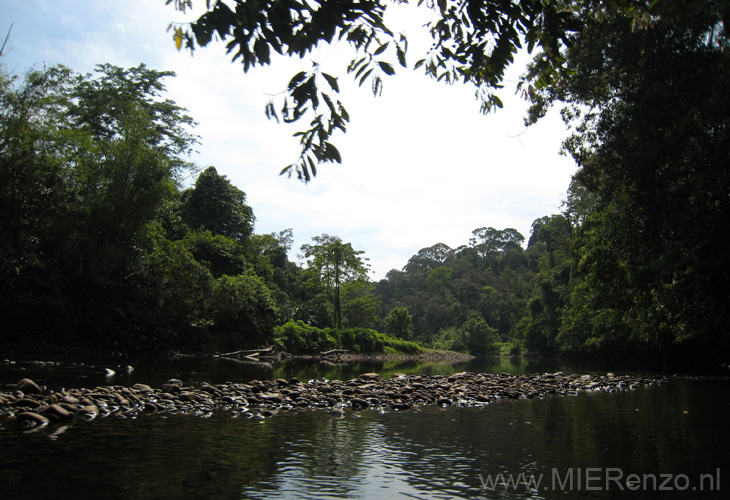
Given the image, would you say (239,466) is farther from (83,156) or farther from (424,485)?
(83,156)

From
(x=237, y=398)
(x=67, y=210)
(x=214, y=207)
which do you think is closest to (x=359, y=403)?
(x=237, y=398)

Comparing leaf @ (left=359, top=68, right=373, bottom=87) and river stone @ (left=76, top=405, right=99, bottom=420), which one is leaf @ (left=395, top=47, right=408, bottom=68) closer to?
leaf @ (left=359, top=68, right=373, bottom=87)

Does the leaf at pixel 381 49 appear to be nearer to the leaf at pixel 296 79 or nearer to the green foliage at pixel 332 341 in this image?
the leaf at pixel 296 79

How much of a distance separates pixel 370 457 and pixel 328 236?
4992 centimetres

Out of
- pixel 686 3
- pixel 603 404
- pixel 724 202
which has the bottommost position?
pixel 603 404

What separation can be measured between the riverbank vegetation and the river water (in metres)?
4.07

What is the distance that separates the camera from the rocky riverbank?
8242 mm

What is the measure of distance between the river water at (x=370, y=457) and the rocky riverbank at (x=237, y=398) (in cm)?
51

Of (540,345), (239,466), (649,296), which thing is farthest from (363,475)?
(540,345)

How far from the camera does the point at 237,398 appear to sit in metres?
10.5

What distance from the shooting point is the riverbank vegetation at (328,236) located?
13092 mm

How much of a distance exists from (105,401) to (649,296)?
15898 mm

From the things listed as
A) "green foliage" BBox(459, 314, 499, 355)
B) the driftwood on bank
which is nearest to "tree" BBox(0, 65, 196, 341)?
the driftwood on bank

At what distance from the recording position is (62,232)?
2400cm
